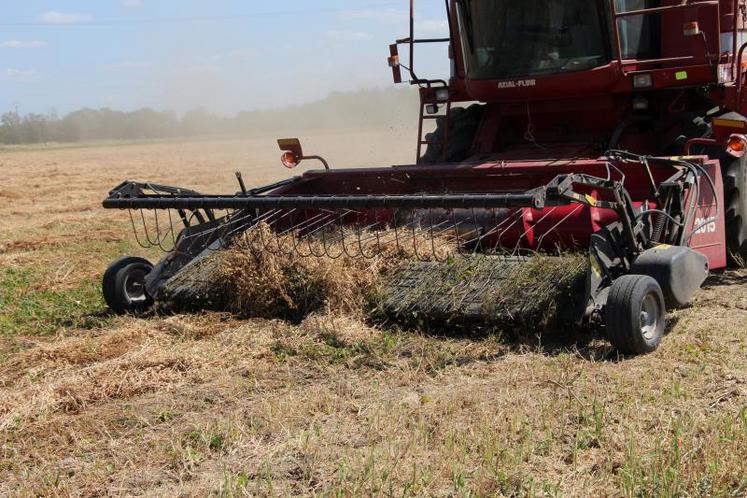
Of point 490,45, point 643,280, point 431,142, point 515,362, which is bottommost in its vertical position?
point 515,362

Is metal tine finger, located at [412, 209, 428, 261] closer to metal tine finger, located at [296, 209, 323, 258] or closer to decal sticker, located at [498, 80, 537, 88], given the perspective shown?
metal tine finger, located at [296, 209, 323, 258]

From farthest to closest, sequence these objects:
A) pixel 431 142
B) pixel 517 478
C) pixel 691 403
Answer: pixel 431 142, pixel 691 403, pixel 517 478

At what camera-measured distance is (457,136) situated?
835 cm

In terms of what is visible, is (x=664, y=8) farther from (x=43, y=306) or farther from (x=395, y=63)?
(x=43, y=306)

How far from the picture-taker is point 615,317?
479cm

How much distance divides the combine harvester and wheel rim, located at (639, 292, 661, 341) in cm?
1

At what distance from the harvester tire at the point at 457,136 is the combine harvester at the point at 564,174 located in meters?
0.01

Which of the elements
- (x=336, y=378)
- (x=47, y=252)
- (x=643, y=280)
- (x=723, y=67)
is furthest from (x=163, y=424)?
(x=47, y=252)

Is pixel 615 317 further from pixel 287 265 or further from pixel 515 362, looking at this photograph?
pixel 287 265

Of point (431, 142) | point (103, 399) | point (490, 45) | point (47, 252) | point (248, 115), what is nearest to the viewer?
point (103, 399)

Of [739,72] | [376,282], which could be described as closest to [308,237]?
[376,282]

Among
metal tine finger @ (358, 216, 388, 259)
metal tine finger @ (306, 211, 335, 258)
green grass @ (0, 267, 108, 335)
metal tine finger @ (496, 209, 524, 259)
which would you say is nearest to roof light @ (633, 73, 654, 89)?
metal tine finger @ (496, 209, 524, 259)

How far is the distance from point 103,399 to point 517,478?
2.15 metres

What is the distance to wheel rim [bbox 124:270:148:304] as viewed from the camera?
6.59 meters
